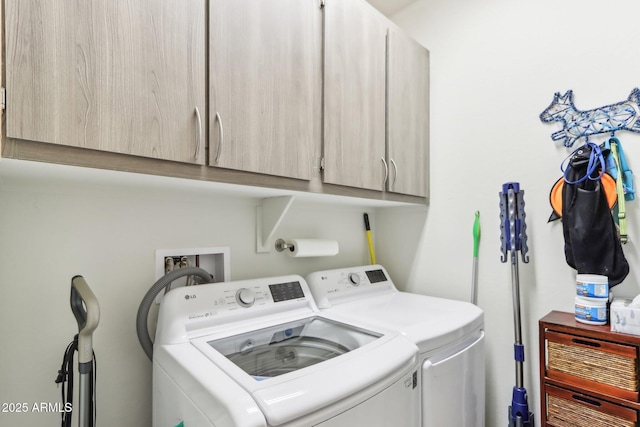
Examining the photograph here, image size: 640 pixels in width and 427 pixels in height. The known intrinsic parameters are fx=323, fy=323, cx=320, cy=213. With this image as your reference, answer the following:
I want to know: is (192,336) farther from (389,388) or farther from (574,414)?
(574,414)

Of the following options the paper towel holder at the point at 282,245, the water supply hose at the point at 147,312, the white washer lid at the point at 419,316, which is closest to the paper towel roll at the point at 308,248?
the paper towel holder at the point at 282,245

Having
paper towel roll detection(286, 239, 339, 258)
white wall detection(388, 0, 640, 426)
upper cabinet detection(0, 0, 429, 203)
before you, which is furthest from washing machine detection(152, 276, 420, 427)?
white wall detection(388, 0, 640, 426)

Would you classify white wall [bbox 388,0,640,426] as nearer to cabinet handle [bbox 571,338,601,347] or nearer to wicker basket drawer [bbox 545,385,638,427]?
wicker basket drawer [bbox 545,385,638,427]

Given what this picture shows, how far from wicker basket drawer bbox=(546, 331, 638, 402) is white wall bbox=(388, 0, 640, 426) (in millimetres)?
278

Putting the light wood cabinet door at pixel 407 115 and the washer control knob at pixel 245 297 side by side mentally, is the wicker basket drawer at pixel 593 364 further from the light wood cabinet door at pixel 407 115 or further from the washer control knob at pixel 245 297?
the washer control knob at pixel 245 297

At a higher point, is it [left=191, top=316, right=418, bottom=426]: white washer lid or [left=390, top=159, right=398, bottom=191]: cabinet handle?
[left=390, top=159, right=398, bottom=191]: cabinet handle

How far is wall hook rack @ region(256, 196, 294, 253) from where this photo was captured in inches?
59.7

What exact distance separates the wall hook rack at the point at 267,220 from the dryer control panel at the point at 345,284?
0.28 m

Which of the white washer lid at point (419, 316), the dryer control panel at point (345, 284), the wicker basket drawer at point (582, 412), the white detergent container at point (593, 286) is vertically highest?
the white detergent container at point (593, 286)

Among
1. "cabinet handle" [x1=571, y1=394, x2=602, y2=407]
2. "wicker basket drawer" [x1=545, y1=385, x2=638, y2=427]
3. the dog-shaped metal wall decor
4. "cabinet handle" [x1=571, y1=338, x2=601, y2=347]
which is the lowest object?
"wicker basket drawer" [x1=545, y1=385, x2=638, y2=427]

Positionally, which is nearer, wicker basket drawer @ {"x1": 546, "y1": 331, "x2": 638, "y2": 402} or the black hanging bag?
wicker basket drawer @ {"x1": 546, "y1": 331, "x2": 638, "y2": 402}

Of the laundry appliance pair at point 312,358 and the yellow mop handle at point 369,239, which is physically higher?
the yellow mop handle at point 369,239

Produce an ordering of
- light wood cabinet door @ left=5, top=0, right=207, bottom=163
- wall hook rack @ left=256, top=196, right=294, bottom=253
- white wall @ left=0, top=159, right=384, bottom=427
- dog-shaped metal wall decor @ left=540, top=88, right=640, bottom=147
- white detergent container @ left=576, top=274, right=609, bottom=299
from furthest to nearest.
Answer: wall hook rack @ left=256, top=196, right=294, bottom=253 → dog-shaped metal wall decor @ left=540, top=88, right=640, bottom=147 → white detergent container @ left=576, top=274, right=609, bottom=299 → white wall @ left=0, top=159, right=384, bottom=427 → light wood cabinet door @ left=5, top=0, right=207, bottom=163

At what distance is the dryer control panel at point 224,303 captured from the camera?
43.9 inches
